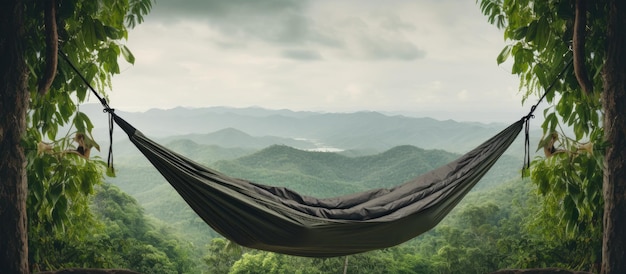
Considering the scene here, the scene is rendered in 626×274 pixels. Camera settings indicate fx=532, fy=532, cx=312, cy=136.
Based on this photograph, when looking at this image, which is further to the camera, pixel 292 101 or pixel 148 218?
pixel 292 101

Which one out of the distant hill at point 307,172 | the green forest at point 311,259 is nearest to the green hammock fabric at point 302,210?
the green forest at point 311,259

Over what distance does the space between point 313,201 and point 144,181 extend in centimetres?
1187

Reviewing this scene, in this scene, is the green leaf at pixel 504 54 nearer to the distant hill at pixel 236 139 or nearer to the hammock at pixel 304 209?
the hammock at pixel 304 209

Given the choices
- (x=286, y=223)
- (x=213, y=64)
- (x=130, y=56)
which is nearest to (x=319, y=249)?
(x=286, y=223)

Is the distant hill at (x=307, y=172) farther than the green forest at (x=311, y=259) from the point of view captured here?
Yes

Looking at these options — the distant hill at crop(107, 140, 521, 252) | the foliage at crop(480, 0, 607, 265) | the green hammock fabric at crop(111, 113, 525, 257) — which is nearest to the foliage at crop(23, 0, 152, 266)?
the green hammock fabric at crop(111, 113, 525, 257)

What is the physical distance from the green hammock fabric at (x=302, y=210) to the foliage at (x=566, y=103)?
26 centimetres

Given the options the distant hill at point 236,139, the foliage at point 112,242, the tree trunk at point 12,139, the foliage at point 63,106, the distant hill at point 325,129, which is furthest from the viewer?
the distant hill at point 325,129

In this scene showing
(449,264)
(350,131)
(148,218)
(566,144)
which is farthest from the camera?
(350,131)

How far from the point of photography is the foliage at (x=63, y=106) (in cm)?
207

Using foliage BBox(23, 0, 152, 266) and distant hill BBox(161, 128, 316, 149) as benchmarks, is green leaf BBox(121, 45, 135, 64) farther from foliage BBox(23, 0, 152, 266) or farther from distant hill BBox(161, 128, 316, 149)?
distant hill BBox(161, 128, 316, 149)

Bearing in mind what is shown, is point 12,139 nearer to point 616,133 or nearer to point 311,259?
point 616,133

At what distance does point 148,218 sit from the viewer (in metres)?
8.66

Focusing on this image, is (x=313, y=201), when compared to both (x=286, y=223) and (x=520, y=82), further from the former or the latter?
(x=520, y=82)
